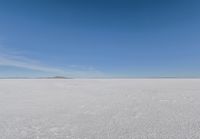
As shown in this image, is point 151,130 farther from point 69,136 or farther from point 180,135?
point 69,136

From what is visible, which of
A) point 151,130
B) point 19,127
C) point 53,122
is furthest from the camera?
point 53,122

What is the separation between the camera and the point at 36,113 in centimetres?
346

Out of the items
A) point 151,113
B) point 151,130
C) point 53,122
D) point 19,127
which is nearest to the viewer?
point 151,130

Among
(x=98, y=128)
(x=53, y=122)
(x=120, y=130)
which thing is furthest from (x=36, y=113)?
(x=120, y=130)

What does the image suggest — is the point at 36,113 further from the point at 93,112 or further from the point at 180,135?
the point at 180,135

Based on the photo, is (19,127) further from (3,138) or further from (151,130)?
(151,130)

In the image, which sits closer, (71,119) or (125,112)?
(71,119)

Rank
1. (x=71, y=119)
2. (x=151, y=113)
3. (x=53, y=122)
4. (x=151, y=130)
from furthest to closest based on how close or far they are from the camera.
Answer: (x=151, y=113) → (x=71, y=119) → (x=53, y=122) → (x=151, y=130)

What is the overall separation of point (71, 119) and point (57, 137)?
33.0 inches

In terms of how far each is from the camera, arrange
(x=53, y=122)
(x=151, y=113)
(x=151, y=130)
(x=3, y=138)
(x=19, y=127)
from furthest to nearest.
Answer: (x=151, y=113), (x=53, y=122), (x=19, y=127), (x=151, y=130), (x=3, y=138)

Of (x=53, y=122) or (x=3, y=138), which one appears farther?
(x=53, y=122)

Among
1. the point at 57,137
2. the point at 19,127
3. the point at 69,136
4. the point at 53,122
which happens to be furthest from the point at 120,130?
the point at 19,127

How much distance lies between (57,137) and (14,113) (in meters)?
1.89

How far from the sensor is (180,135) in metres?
2.22
